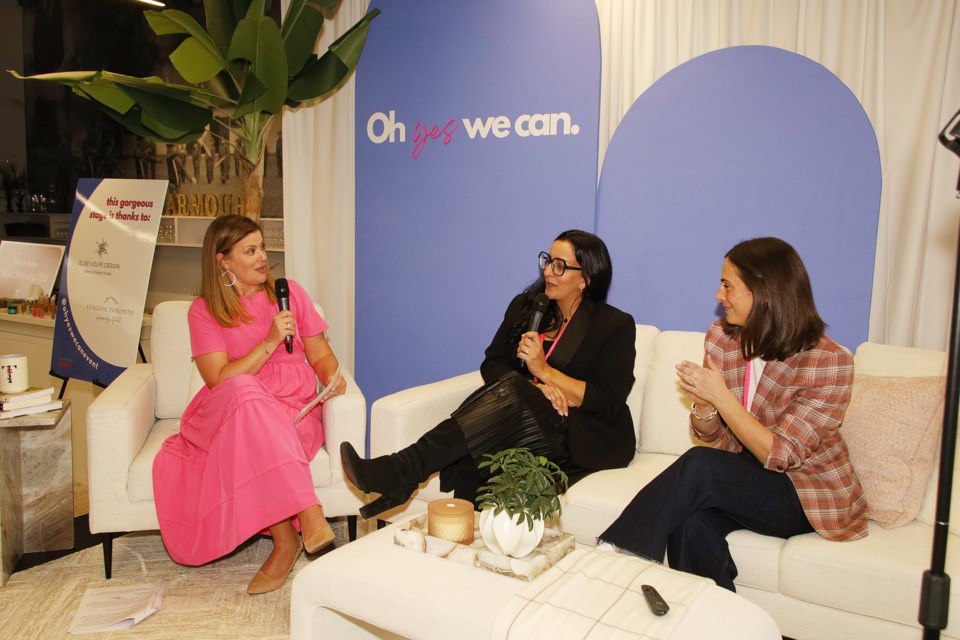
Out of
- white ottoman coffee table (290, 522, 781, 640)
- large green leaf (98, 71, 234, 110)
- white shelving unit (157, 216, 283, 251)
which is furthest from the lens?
white shelving unit (157, 216, 283, 251)

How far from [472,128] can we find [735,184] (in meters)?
1.24

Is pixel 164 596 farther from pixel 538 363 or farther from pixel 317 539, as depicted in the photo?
pixel 538 363

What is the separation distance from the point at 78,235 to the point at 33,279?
58cm

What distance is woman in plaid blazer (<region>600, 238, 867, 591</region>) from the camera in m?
2.02

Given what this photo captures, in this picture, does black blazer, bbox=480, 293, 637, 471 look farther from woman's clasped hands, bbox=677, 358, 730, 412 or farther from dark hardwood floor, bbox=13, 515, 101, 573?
dark hardwood floor, bbox=13, 515, 101, 573

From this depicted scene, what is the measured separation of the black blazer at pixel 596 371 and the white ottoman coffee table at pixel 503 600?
735mm

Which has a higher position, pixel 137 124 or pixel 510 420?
pixel 137 124

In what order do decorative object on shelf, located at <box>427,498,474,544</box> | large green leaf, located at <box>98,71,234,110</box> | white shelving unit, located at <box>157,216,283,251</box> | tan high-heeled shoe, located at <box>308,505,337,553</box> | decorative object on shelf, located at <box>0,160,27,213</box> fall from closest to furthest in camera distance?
decorative object on shelf, located at <box>427,498,474,544</box> → tan high-heeled shoe, located at <box>308,505,337,553</box> → large green leaf, located at <box>98,71,234,110</box> → white shelving unit, located at <box>157,216,283,251</box> → decorative object on shelf, located at <box>0,160,27,213</box>

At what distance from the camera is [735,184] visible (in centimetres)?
286

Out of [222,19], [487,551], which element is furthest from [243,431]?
[222,19]

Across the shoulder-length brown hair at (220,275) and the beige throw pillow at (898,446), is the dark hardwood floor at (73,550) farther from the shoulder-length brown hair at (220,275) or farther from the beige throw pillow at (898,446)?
the beige throw pillow at (898,446)

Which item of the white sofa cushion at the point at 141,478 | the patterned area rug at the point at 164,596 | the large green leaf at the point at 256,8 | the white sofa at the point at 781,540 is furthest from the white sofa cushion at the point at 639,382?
the large green leaf at the point at 256,8

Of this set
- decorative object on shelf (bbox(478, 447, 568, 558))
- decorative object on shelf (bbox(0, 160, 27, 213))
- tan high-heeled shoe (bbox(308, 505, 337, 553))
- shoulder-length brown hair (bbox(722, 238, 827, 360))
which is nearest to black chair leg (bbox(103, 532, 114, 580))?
tan high-heeled shoe (bbox(308, 505, 337, 553))

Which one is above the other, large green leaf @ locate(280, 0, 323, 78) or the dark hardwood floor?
large green leaf @ locate(280, 0, 323, 78)
